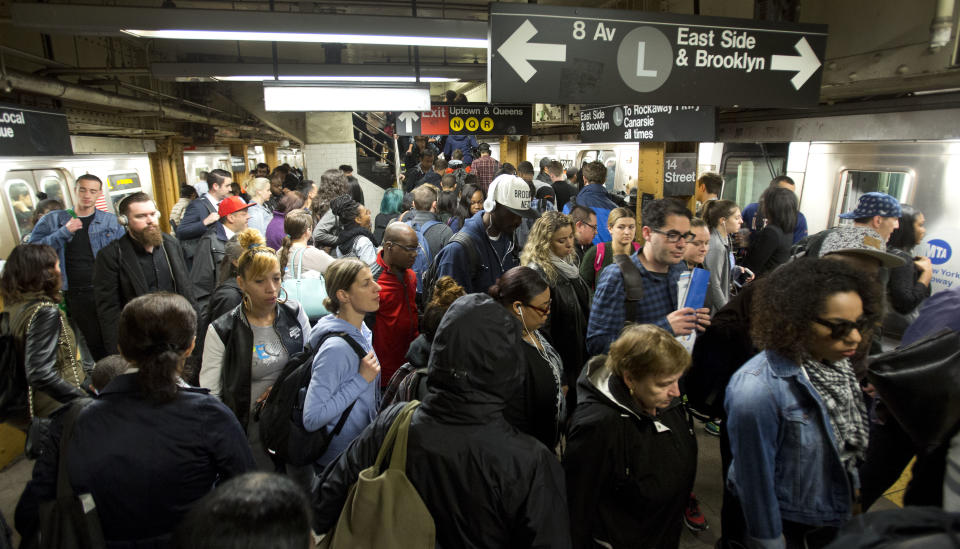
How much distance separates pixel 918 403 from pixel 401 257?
2.79m

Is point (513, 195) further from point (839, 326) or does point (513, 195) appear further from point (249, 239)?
point (839, 326)

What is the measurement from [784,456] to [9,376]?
3861 millimetres

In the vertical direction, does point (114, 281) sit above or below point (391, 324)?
above

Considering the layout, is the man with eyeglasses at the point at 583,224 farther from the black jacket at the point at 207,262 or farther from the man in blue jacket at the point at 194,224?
the man in blue jacket at the point at 194,224

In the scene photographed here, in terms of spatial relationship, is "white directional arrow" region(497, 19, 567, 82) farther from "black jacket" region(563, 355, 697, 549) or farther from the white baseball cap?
"black jacket" region(563, 355, 697, 549)

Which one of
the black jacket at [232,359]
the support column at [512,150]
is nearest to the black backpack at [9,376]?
the black jacket at [232,359]

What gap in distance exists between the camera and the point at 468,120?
834 cm

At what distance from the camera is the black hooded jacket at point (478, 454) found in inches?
59.4

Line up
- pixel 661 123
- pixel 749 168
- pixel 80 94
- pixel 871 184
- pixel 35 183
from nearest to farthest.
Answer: pixel 871 184 → pixel 661 123 → pixel 35 183 → pixel 80 94 → pixel 749 168

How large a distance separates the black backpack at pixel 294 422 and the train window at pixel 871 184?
5.39 m

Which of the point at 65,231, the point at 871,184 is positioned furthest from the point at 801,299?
the point at 65,231

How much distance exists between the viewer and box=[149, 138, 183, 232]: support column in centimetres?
1307

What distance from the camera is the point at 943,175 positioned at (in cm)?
457

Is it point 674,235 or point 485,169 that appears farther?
point 485,169
